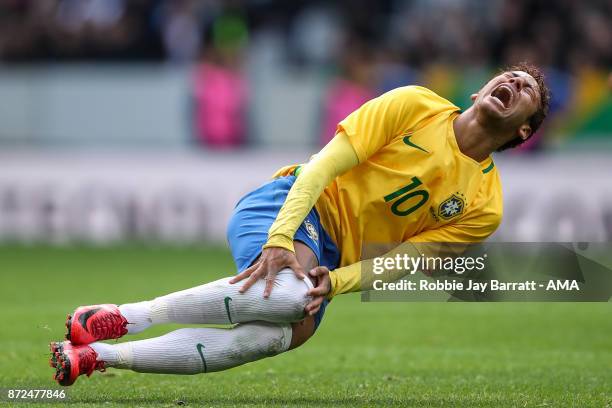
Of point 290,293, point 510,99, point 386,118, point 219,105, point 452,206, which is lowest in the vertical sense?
point 290,293

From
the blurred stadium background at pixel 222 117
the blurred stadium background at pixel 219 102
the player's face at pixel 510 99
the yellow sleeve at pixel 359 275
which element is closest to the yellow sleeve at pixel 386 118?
the player's face at pixel 510 99

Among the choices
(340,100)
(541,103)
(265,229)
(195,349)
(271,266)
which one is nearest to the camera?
(271,266)

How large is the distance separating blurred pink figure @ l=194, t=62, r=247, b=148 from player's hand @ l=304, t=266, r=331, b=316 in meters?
11.3

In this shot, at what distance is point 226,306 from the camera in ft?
18.9

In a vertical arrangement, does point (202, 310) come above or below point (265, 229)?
below

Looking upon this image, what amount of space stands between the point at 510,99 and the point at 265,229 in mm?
1395

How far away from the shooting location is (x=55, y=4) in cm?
1900

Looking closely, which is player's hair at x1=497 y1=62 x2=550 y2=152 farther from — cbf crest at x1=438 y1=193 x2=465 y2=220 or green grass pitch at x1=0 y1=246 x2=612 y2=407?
green grass pitch at x1=0 y1=246 x2=612 y2=407

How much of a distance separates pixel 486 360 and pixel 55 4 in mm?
12856

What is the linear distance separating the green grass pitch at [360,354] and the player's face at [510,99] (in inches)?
57.0

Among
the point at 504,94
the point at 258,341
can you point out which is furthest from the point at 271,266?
the point at 504,94

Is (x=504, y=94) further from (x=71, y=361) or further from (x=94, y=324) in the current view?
(x=71, y=361)

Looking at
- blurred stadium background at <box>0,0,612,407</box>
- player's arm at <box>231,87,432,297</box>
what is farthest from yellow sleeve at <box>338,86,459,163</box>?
blurred stadium background at <box>0,0,612,407</box>

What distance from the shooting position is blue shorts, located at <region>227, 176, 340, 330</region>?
234 inches
